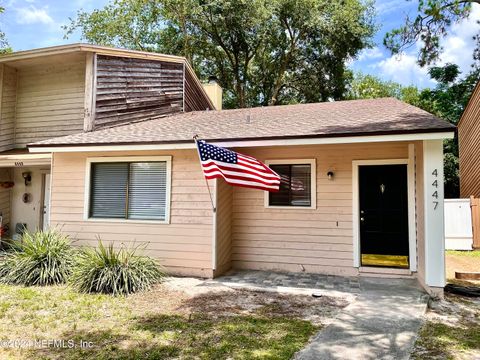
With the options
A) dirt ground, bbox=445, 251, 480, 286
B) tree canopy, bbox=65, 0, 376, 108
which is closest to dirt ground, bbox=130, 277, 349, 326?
dirt ground, bbox=445, 251, 480, 286

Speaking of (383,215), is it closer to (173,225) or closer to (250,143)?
(250,143)

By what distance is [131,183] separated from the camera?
24.4 ft

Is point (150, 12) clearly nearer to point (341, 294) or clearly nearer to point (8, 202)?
point (8, 202)

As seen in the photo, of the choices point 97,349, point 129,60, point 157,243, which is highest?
point 129,60

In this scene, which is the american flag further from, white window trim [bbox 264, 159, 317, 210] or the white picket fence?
the white picket fence

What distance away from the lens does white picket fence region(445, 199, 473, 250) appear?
35.0 ft

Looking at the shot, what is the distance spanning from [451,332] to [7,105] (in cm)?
1175

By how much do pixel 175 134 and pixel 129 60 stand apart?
4.22 meters

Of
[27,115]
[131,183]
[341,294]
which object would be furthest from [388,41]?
[27,115]

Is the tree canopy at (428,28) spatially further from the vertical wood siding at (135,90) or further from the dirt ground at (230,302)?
the dirt ground at (230,302)

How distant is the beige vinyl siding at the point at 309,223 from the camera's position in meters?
7.06

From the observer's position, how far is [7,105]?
10109 millimetres

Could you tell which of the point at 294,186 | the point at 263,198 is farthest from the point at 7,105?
the point at 294,186

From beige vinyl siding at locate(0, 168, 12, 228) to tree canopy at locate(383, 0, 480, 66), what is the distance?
11.3m
